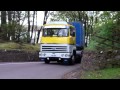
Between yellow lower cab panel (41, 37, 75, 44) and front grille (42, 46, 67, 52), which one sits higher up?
yellow lower cab panel (41, 37, 75, 44)

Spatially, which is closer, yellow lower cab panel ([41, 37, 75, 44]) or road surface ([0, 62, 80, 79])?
road surface ([0, 62, 80, 79])

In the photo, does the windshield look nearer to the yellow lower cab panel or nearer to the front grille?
the yellow lower cab panel

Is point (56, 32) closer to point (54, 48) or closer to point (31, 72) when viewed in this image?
point (54, 48)

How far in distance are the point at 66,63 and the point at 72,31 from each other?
2.66 meters

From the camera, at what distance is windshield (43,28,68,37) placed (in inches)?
1003

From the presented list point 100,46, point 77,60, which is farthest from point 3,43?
point 100,46

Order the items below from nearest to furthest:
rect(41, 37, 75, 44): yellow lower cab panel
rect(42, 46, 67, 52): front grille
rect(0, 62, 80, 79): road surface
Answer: rect(0, 62, 80, 79): road surface < rect(41, 37, 75, 44): yellow lower cab panel < rect(42, 46, 67, 52): front grille

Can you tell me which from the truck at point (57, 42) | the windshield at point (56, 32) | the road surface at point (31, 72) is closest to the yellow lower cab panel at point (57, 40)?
the truck at point (57, 42)

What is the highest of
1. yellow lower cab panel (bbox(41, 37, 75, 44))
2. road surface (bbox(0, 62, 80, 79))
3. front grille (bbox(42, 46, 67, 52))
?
yellow lower cab panel (bbox(41, 37, 75, 44))

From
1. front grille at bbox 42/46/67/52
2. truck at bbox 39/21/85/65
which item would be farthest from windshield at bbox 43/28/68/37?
front grille at bbox 42/46/67/52

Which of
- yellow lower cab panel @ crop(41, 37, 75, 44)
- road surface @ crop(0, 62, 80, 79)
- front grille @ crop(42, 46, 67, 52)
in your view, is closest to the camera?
road surface @ crop(0, 62, 80, 79)

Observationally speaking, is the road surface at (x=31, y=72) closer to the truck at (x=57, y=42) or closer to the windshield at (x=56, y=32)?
the truck at (x=57, y=42)

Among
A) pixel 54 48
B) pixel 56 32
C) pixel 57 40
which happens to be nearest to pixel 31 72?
pixel 54 48

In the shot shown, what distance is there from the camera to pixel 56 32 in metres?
25.6
